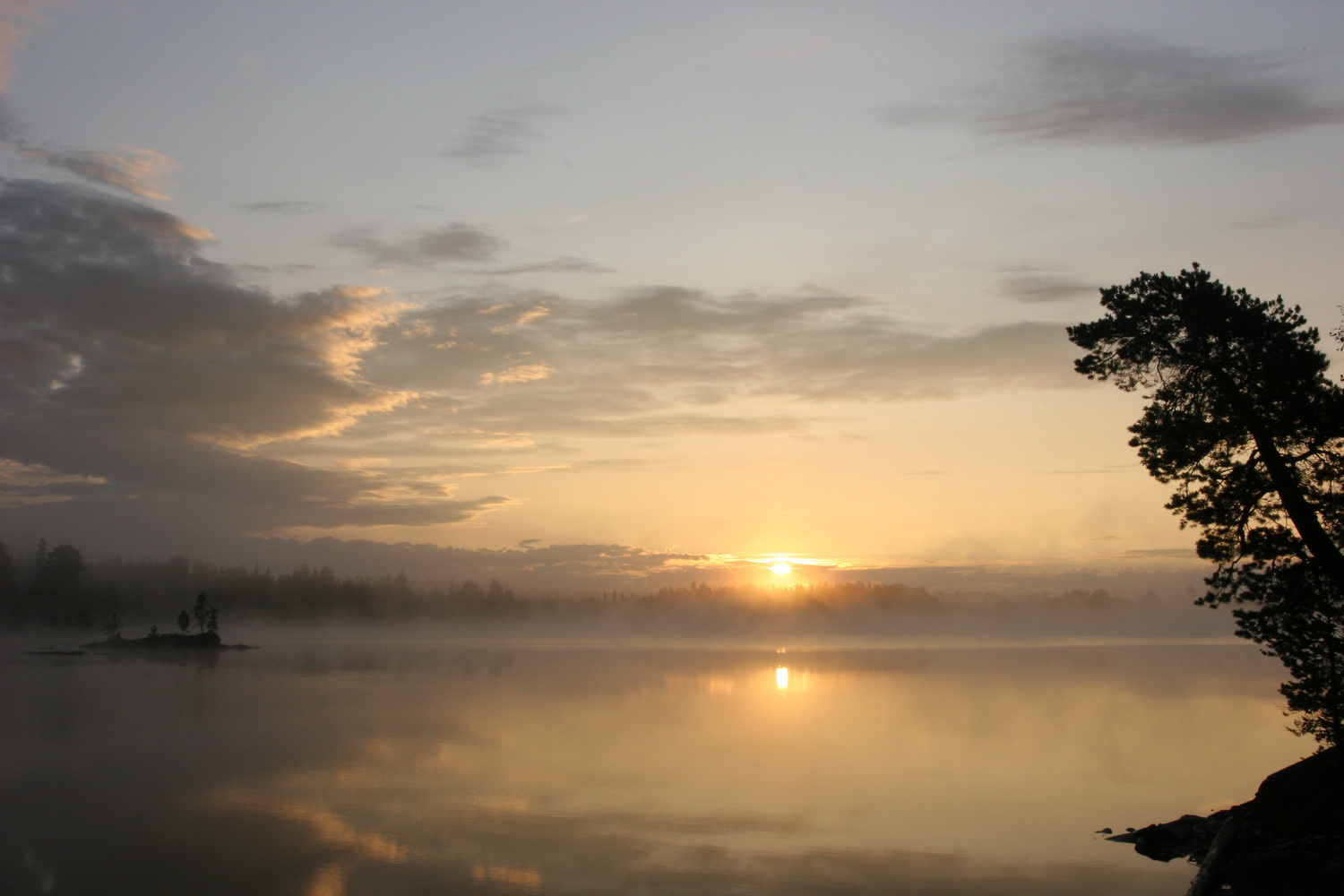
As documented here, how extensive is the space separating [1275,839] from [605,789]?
21855 mm

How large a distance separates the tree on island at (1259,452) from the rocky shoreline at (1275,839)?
1673 mm

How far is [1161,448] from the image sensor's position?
2531 cm

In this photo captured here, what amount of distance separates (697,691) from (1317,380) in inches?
2678

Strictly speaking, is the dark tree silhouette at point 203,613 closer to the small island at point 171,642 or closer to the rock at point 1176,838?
the small island at point 171,642

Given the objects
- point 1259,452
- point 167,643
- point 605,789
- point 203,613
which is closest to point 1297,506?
point 1259,452

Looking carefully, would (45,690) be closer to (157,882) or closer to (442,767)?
(442,767)

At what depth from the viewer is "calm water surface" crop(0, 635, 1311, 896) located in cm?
2353

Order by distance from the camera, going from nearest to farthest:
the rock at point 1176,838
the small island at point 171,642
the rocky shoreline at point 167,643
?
1. the rock at point 1176,838
2. the rocky shoreline at point 167,643
3. the small island at point 171,642

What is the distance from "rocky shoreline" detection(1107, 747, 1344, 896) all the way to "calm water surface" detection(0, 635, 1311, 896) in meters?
1.41

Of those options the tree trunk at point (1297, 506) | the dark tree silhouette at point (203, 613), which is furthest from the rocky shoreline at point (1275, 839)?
the dark tree silhouette at point (203, 613)

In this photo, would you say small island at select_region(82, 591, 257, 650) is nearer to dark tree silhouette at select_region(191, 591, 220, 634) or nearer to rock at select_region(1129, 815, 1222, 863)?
dark tree silhouette at select_region(191, 591, 220, 634)

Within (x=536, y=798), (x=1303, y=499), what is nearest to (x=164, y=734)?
(x=536, y=798)

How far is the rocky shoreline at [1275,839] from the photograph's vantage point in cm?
2014

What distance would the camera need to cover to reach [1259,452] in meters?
24.7
